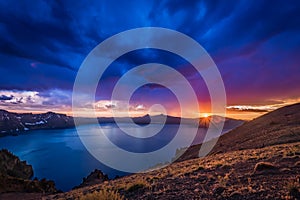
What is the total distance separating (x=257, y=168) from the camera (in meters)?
9.80

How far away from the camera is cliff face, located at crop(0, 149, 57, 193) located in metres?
25.2

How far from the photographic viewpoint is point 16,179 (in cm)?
2756

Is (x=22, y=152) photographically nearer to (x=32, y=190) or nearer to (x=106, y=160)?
(x=106, y=160)

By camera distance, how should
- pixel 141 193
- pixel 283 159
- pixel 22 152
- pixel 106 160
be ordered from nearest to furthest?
1. pixel 141 193
2. pixel 283 159
3. pixel 106 160
4. pixel 22 152

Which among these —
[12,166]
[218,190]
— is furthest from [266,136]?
[12,166]

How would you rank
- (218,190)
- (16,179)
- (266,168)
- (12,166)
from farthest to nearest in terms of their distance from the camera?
(12,166), (16,179), (266,168), (218,190)

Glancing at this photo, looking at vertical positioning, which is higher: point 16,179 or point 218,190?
point 218,190

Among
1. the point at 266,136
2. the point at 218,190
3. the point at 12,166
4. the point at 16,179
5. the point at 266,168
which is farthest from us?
the point at 12,166

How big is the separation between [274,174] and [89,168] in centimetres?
9722

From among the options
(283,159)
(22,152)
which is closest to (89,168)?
(22,152)

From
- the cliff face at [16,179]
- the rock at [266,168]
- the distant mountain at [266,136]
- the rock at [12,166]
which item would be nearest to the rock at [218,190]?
the rock at [266,168]

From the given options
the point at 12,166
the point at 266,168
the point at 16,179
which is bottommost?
the point at 12,166

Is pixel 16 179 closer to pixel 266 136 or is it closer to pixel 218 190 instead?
pixel 218 190

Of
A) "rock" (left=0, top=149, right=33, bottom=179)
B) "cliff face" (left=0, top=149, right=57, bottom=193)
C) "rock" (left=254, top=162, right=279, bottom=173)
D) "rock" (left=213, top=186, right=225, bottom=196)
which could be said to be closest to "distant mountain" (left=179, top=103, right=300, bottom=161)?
"rock" (left=254, top=162, right=279, bottom=173)
